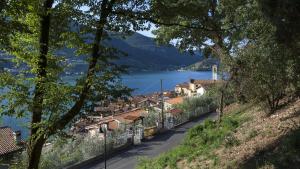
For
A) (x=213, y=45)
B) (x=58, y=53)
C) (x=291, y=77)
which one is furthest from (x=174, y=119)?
(x=58, y=53)

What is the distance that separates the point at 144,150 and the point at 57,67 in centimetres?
2870

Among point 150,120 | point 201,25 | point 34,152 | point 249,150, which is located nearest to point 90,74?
point 34,152

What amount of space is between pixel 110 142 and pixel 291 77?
2506 cm

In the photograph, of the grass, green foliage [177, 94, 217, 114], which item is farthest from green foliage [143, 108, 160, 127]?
the grass

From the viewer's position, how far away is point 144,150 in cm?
3825

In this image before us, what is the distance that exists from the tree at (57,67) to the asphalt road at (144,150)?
21.7 meters

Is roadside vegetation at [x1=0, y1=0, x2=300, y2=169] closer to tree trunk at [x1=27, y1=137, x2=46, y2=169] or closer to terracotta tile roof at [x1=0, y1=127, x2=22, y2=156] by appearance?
tree trunk at [x1=27, y1=137, x2=46, y2=169]

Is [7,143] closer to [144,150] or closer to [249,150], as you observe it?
[144,150]

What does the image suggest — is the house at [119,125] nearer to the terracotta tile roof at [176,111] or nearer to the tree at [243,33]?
the terracotta tile roof at [176,111]

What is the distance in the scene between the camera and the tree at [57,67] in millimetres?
9523

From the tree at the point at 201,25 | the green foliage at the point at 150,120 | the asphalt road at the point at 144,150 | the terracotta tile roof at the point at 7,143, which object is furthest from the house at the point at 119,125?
the tree at the point at 201,25

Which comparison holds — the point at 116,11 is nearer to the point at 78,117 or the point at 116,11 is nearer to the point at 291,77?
the point at 78,117

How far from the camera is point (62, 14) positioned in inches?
372

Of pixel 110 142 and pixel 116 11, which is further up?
pixel 116 11
